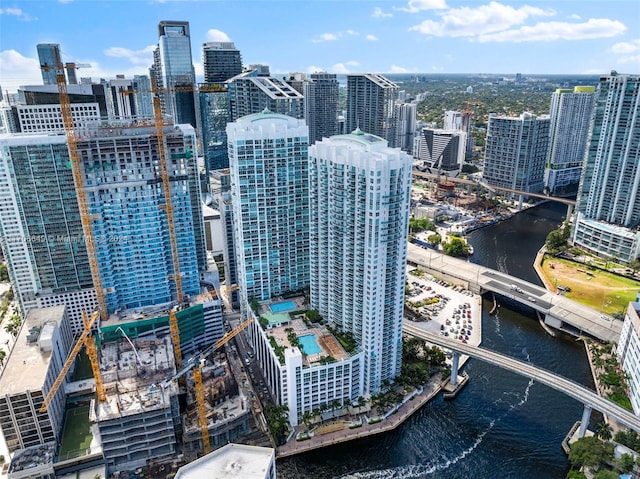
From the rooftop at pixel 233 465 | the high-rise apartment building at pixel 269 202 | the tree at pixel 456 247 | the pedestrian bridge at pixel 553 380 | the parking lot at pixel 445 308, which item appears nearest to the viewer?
the rooftop at pixel 233 465

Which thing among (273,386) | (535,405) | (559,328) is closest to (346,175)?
(273,386)

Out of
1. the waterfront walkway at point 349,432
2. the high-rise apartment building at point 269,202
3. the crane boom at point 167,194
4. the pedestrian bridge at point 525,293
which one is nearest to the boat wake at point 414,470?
the waterfront walkway at point 349,432

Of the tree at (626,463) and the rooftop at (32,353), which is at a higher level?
the rooftop at (32,353)

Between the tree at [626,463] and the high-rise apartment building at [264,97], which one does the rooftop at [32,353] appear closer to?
→ the high-rise apartment building at [264,97]

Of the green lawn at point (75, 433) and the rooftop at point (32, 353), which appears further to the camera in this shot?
the green lawn at point (75, 433)

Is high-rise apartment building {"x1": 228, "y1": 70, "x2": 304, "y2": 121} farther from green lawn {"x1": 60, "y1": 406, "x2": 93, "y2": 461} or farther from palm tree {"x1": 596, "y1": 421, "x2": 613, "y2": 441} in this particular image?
palm tree {"x1": 596, "y1": 421, "x2": 613, "y2": 441}

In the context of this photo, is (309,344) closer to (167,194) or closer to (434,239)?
(167,194)

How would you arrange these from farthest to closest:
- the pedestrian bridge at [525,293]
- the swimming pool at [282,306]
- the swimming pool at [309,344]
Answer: the pedestrian bridge at [525,293] → the swimming pool at [282,306] → the swimming pool at [309,344]
